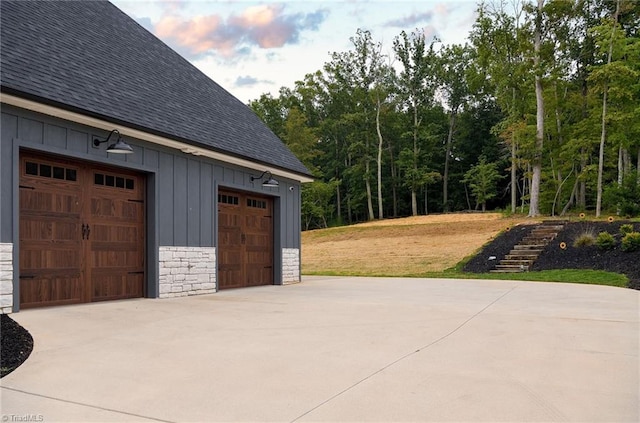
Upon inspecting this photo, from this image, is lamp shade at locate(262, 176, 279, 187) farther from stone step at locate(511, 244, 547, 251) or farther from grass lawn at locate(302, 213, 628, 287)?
stone step at locate(511, 244, 547, 251)

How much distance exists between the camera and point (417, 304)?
8.25 m

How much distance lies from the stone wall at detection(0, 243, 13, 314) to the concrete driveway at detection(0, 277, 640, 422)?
0.67 ft

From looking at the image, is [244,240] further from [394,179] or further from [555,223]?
[394,179]

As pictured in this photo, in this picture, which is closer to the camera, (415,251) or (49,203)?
(49,203)

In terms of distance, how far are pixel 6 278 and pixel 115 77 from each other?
424 cm

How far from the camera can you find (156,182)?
29.0 ft

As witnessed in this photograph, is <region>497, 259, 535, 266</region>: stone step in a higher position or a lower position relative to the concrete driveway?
lower

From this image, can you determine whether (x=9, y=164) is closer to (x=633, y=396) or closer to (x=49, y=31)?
(x=49, y=31)

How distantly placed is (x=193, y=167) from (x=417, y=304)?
5.11 m

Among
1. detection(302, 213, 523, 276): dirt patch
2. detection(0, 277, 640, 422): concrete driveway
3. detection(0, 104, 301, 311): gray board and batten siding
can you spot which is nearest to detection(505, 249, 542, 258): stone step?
detection(302, 213, 523, 276): dirt patch

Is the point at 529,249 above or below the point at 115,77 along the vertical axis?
below

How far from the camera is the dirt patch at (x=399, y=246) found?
59.4 feet

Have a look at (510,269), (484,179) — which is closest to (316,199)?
(484,179)

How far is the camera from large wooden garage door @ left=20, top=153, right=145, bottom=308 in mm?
6793
